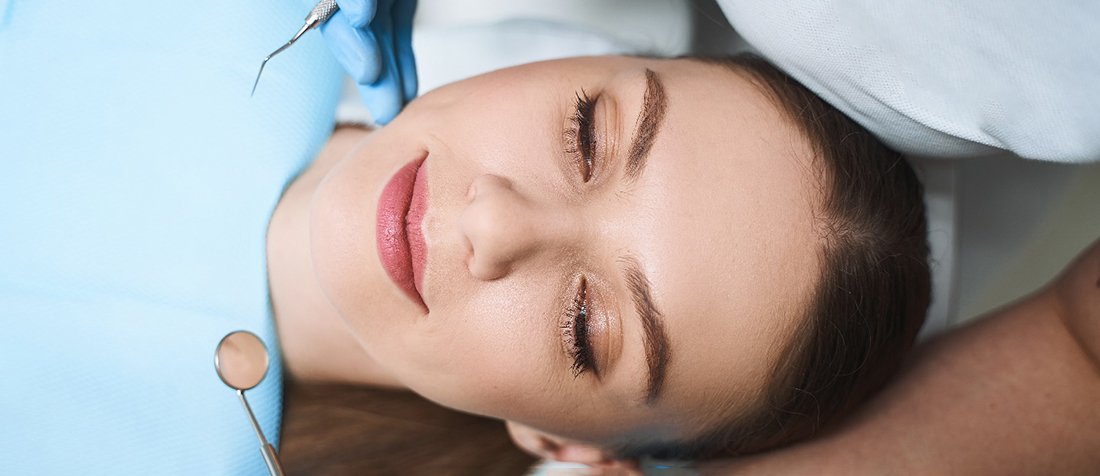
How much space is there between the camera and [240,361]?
0.81 m

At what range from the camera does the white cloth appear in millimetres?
754

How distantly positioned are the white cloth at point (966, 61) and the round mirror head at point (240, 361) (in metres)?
0.59

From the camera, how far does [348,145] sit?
3.42 ft

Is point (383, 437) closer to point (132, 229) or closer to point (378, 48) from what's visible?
point (132, 229)

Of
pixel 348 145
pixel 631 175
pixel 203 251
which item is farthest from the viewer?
pixel 348 145

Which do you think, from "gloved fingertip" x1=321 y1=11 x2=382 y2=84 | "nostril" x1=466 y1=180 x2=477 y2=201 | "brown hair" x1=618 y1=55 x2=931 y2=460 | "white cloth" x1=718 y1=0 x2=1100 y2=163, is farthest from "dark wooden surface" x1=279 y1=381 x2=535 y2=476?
"white cloth" x1=718 y1=0 x2=1100 y2=163

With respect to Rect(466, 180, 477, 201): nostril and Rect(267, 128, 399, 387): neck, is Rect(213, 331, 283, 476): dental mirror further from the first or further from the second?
Rect(466, 180, 477, 201): nostril

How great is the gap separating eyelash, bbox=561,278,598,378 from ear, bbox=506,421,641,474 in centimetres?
16

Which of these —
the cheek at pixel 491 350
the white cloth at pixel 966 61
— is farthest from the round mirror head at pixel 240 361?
the white cloth at pixel 966 61

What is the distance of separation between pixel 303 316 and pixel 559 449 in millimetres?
318

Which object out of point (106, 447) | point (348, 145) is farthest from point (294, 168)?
point (106, 447)

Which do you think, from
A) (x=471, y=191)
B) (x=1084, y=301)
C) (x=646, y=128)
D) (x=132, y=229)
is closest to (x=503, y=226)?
(x=471, y=191)

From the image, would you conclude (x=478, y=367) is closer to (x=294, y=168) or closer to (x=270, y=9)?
(x=294, y=168)

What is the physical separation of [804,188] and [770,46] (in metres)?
0.15
